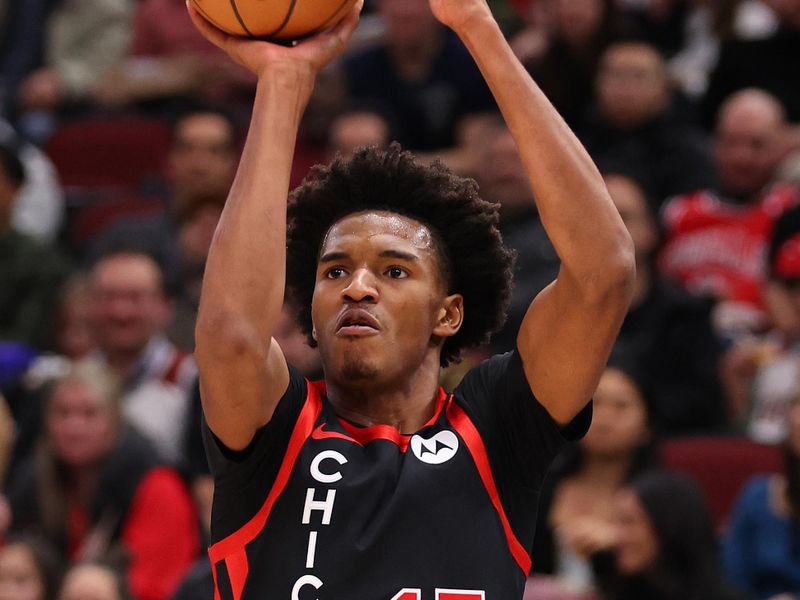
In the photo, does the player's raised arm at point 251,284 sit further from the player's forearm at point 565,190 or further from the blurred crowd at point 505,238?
Answer: the blurred crowd at point 505,238

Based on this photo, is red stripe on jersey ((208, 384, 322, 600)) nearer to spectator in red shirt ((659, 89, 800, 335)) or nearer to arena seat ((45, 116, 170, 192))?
spectator in red shirt ((659, 89, 800, 335))

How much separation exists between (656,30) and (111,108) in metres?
3.22

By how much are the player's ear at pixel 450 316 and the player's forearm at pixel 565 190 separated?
35cm

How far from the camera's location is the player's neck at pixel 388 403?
336cm

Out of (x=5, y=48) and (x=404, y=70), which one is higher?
(x=5, y=48)

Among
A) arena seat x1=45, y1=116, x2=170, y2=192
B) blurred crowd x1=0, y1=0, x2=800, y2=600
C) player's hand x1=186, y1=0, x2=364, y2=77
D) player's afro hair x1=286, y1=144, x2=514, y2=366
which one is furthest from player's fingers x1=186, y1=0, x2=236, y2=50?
arena seat x1=45, y1=116, x2=170, y2=192

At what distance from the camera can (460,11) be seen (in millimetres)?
3203

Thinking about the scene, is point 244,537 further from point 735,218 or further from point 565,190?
point 735,218

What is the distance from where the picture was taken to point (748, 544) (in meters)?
5.88

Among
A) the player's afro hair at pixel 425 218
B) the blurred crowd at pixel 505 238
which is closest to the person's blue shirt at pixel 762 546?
the blurred crowd at pixel 505 238

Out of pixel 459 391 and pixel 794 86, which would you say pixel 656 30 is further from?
pixel 459 391

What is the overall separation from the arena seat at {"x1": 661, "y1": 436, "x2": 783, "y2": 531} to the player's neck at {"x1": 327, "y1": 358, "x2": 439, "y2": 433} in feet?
10.3

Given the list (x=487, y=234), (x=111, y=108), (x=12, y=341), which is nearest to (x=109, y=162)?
(x=111, y=108)

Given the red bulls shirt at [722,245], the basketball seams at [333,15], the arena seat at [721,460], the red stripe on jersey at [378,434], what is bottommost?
the red stripe on jersey at [378,434]
